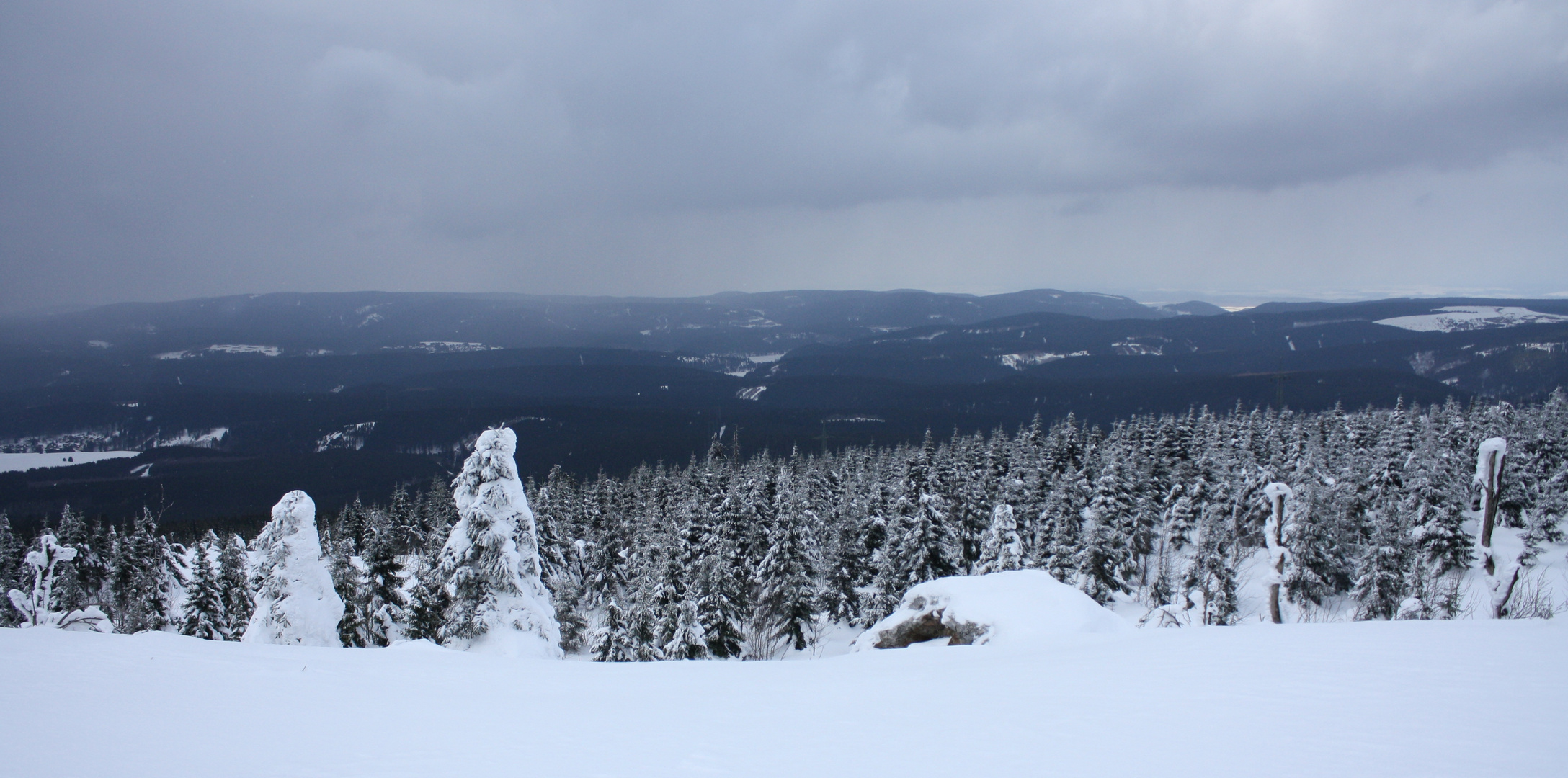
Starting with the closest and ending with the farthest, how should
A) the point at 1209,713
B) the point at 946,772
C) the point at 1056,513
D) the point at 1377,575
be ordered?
the point at 946,772
the point at 1209,713
the point at 1377,575
the point at 1056,513

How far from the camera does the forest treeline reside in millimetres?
28156

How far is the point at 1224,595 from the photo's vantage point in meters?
24.3

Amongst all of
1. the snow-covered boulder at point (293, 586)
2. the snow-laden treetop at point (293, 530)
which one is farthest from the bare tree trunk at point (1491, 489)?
the snow-laden treetop at point (293, 530)

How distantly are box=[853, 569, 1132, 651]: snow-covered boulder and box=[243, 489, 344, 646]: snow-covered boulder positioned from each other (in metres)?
16.6

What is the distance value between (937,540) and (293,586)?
25.8 m

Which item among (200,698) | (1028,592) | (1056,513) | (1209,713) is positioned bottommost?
(1056,513)

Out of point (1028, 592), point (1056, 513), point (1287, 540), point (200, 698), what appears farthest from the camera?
point (1056, 513)

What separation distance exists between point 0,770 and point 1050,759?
957 centimetres

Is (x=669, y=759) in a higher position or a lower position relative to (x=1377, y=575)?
higher

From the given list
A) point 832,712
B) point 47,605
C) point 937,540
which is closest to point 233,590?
point 47,605

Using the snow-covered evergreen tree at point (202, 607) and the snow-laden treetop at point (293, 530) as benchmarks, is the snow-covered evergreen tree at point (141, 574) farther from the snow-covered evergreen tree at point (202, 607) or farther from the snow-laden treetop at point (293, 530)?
the snow-laden treetop at point (293, 530)

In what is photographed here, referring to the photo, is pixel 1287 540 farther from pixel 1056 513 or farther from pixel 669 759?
pixel 669 759

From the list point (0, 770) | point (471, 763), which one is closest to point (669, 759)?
point (471, 763)

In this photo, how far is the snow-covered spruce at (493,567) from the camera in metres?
18.9
